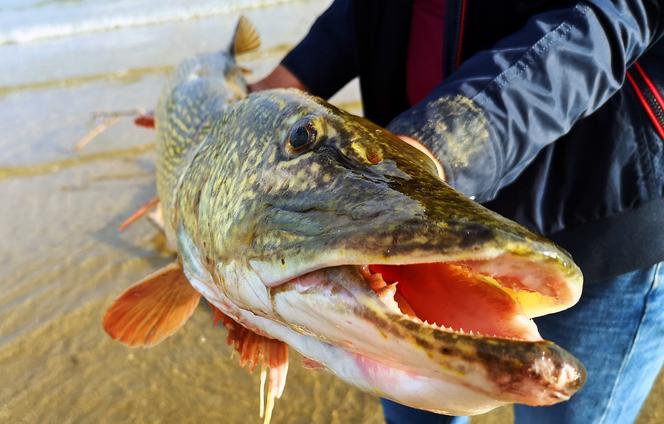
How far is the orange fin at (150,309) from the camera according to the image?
5.45ft

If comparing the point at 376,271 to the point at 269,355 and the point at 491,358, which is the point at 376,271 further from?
the point at 269,355

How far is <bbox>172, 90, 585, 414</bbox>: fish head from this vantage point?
73 centimetres

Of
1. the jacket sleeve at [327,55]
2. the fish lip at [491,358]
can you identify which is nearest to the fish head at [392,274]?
the fish lip at [491,358]

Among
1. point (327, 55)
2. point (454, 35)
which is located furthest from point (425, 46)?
point (327, 55)

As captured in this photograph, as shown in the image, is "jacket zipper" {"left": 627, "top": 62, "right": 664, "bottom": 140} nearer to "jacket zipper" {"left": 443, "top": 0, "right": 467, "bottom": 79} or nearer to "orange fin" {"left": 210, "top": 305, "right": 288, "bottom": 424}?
"jacket zipper" {"left": 443, "top": 0, "right": 467, "bottom": 79}

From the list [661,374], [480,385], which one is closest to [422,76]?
[480,385]

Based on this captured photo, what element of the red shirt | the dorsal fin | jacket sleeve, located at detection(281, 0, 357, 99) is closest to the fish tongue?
the red shirt

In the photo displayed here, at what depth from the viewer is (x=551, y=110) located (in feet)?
4.11

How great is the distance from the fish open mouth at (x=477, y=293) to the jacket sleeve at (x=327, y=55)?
1.62 metres

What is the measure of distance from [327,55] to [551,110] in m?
1.31

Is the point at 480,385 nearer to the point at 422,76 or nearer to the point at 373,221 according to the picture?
the point at 373,221

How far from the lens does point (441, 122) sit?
1233mm

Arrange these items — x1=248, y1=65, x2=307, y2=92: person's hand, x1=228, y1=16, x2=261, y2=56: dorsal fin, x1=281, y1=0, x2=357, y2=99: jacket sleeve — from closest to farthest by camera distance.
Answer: x1=281, y1=0, x2=357, y2=99: jacket sleeve
x1=248, y1=65, x2=307, y2=92: person's hand
x1=228, y1=16, x2=261, y2=56: dorsal fin

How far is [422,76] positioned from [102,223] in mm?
2951
